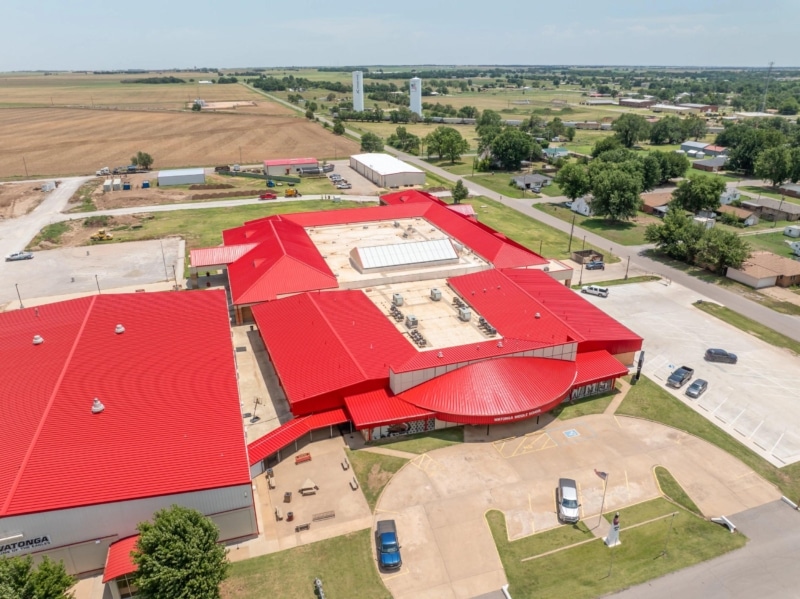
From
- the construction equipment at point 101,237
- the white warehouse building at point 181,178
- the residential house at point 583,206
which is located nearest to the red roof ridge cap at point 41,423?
the construction equipment at point 101,237

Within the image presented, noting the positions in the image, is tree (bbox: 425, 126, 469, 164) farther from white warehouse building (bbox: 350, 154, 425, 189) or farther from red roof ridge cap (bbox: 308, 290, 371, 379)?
red roof ridge cap (bbox: 308, 290, 371, 379)

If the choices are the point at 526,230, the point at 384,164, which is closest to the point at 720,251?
the point at 526,230

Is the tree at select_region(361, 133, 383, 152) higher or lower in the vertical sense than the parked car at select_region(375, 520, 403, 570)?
higher

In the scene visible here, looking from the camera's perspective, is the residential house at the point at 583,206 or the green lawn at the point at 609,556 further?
the residential house at the point at 583,206

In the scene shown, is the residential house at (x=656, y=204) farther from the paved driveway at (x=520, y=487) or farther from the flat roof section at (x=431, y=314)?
the paved driveway at (x=520, y=487)

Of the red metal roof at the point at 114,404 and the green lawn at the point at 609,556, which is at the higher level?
the red metal roof at the point at 114,404

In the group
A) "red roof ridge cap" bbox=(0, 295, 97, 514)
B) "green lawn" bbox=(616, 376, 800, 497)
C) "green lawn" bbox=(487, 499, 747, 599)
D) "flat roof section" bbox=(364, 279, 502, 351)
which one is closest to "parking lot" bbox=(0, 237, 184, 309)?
"red roof ridge cap" bbox=(0, 295, 97, 514)

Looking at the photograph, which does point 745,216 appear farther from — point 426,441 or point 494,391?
point 426,441
